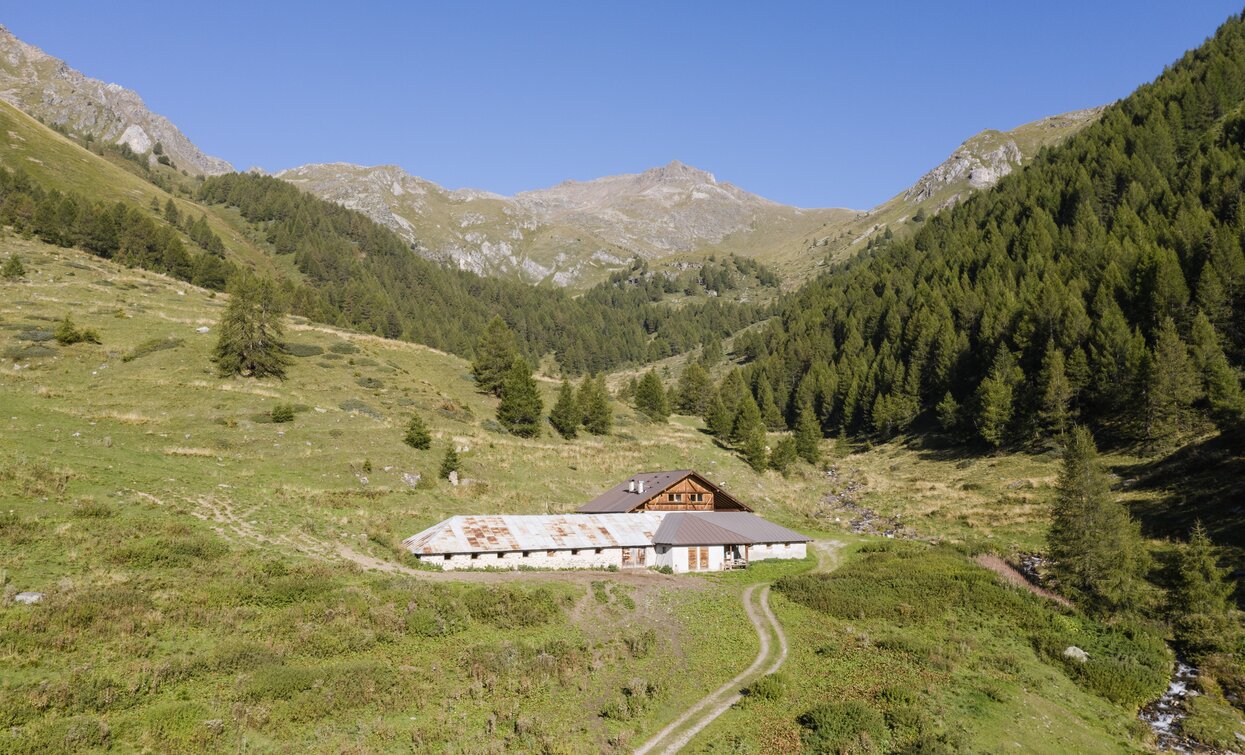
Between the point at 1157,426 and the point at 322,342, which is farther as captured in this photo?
the point at 322,342

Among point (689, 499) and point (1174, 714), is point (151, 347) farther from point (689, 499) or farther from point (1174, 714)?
point (1174, 714)

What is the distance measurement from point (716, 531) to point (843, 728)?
3111 centimetres

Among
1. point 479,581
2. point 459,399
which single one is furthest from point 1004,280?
point 479,581

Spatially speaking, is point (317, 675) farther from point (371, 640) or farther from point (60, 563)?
point (60, 563)

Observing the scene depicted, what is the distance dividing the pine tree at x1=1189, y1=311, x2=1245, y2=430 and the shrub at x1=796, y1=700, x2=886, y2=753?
54.5 meters

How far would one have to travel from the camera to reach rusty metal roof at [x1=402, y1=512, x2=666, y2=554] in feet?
133

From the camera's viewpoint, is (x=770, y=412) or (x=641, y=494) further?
(x=770, y=412)

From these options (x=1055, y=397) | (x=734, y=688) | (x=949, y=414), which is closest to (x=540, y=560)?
(x=734, y=688)

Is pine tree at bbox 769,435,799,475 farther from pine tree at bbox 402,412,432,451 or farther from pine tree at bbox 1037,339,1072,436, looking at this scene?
pine tree at bbox 402,412,432,451

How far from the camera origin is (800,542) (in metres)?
53.9

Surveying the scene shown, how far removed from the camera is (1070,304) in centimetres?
8869

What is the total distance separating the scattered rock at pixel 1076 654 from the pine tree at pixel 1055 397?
5654 cm

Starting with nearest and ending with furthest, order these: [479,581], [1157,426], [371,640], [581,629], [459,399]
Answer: [371,640], [581,629], [479,581], [1157,426], [459,399]

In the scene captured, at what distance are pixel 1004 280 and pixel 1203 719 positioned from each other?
116m
